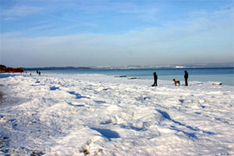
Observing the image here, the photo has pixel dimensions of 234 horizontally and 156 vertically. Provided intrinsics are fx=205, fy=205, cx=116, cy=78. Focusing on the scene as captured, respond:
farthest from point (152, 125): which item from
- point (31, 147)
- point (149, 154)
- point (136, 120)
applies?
point (31, 147)

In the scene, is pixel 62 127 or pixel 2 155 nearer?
pixel 2 155

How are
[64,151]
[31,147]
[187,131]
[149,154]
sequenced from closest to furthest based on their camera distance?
1. [149,154]
2. [64,151]
3. [31,147]
4. [187,131]

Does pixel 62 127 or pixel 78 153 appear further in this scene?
pixel 62 127

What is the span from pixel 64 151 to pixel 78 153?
348 mm

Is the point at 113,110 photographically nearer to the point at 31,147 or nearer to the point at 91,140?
the point at 91,140

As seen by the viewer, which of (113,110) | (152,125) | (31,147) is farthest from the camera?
(113,110)

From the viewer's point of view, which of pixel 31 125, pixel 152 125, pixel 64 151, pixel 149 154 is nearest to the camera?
pixel 149 154

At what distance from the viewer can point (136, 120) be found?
659 centimetres

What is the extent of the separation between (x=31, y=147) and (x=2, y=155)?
61 centimetres

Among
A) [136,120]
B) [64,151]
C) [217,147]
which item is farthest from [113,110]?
[217,147]

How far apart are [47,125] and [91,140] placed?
2292 millimetres

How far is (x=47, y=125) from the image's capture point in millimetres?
6473

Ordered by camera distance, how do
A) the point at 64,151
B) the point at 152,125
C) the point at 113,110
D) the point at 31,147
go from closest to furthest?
1. the point at 64,151
2. the point at 31,147
3. the point at 152,125
4. the point at 113,110

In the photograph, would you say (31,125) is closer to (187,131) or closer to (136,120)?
(136,120)
